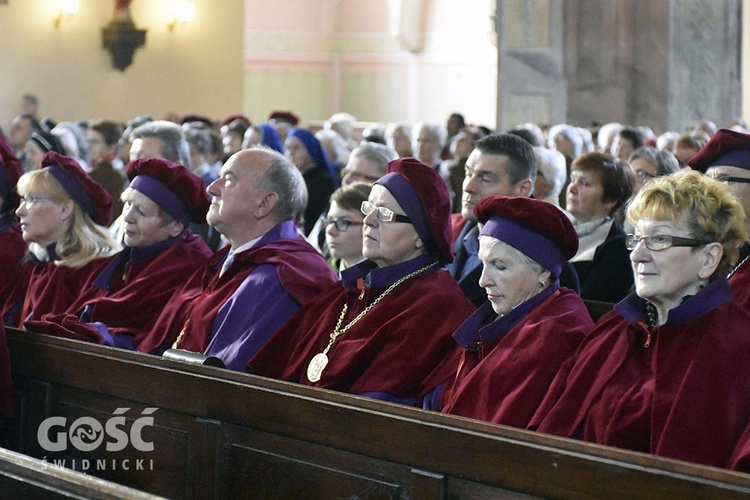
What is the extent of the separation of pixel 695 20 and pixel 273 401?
12.1 metres

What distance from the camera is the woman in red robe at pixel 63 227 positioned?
5445mm

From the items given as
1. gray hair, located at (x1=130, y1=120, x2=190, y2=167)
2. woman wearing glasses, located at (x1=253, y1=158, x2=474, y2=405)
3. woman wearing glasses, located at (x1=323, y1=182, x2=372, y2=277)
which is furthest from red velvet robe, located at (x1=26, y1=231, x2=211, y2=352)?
gray hair, located at (x1=130, y1=120, x2=190, y2=167)

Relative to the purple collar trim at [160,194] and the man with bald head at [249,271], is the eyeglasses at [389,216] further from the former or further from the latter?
the purple collar trim at [160,194]

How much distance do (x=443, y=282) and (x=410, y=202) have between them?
32 cm

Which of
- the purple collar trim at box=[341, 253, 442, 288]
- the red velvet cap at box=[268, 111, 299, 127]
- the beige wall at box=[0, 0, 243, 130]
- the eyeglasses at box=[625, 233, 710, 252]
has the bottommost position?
the purple collar trim at box=[341, 253, 442, 288]

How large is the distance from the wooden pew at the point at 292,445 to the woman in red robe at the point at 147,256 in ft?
2.21

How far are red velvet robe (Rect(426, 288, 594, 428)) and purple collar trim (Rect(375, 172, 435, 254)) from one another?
1.97 feet

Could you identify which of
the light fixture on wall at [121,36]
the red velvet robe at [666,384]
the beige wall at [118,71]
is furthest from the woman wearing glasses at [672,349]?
the light fixture on wall at [121,36]

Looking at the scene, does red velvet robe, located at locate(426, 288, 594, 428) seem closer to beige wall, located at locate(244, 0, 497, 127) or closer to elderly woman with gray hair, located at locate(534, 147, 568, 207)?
elderly woman with gray hair, located at locate(534, 147, 568, 207)

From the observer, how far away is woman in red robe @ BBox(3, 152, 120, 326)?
5.45 metres

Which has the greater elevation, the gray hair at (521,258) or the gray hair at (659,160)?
the gray hair at (659,160)

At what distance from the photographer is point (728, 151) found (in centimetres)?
443
